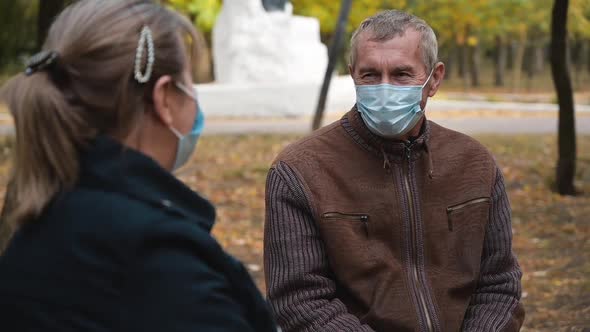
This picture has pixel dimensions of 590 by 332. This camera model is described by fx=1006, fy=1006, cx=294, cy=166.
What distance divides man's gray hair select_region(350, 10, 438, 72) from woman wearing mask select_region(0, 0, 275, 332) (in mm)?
1404

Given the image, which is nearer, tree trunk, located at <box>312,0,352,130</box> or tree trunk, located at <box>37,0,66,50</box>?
tree trunk, located at <box>37,0,66,50</box>

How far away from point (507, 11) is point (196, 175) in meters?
22.9

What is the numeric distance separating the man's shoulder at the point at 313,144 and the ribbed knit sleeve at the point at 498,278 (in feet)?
1.81

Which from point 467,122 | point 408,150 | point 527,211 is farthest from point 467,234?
point 467,122

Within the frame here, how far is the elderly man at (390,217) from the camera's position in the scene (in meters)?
3.06

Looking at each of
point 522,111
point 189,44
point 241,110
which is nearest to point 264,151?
point 241,110

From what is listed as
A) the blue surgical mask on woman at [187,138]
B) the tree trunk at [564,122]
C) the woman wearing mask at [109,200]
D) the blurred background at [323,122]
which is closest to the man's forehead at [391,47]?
the blurred background at [323,122]

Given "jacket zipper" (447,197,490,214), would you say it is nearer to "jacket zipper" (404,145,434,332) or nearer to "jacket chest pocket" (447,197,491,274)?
"jacket chest pocket" (447,197,491,274)

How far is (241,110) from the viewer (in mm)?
20766

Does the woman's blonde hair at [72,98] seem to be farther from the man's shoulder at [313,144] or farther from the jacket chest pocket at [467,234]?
the jacket chest pocket at [467,234]

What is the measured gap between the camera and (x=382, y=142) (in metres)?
3.22

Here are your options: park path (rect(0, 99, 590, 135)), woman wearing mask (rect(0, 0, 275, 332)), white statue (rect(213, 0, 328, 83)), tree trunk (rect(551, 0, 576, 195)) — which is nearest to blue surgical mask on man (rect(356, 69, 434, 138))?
woman wearing mask (rect(0, 0, 275, 332))

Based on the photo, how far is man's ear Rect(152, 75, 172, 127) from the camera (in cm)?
185

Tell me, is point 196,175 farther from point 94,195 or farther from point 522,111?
point 522,111
